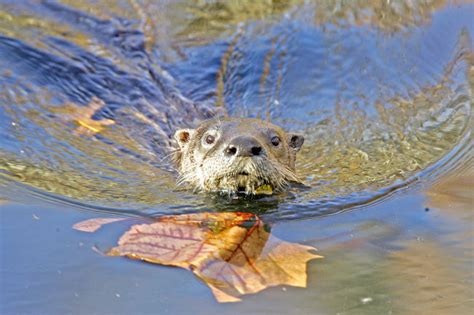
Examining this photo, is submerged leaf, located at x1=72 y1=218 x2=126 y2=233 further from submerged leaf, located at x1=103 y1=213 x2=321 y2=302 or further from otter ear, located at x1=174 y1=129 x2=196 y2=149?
otter ear, located at x1=174 y1=129 x2=196 y2=149

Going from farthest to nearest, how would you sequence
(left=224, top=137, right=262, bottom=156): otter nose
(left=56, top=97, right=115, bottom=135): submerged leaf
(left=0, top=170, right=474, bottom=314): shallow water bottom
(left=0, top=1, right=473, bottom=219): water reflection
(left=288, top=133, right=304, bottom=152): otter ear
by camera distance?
(left=56, top=97, right=115, bottom=135): submerged leaf < (left=288, top=133, right=304, bottom=152): otter ear < (left=0, top=1, right=473, bottom=219): water reflection < (left=224, top=137, right=262, bottom=156): otter nose < (left=0, top=170, right=474, bottom=314): shallow water bottom

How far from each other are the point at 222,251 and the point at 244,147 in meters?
0.84

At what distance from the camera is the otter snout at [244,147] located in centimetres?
456

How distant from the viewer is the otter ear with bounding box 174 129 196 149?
18.8 ft

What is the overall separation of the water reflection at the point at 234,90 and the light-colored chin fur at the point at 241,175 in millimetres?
113

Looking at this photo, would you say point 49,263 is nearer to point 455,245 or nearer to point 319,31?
point 455,245

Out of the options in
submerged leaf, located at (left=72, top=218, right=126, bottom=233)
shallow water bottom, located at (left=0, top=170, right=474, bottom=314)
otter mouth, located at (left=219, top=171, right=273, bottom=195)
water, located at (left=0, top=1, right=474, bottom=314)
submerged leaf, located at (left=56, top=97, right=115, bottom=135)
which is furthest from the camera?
submerged leaf, located at (left=56, top=97, right=115, bottom=135)

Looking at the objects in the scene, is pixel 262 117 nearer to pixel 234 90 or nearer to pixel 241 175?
pixel 234 90

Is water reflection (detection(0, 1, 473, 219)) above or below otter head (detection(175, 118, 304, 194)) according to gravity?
above

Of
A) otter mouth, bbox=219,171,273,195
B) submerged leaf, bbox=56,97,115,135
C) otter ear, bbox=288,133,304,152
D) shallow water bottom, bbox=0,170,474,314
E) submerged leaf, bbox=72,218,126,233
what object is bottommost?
shallow water bottom, bbox=0,170,474,314

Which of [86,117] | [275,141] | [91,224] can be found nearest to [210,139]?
[275,141]

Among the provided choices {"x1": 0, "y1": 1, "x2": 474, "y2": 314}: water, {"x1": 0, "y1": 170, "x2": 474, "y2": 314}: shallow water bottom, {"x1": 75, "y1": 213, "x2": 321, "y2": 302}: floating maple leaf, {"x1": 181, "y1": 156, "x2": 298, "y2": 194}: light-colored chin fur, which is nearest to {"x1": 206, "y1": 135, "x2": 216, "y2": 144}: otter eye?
{"x1": 181, "y1": 156, "x2": 298, "y2": 194}: light-colored chin fur

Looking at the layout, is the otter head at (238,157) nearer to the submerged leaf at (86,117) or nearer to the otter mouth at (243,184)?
the otter mouth at (243,184)

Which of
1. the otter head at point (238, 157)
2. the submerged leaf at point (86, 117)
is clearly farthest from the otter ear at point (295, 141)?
the submerged leaf at point (86, 117)
